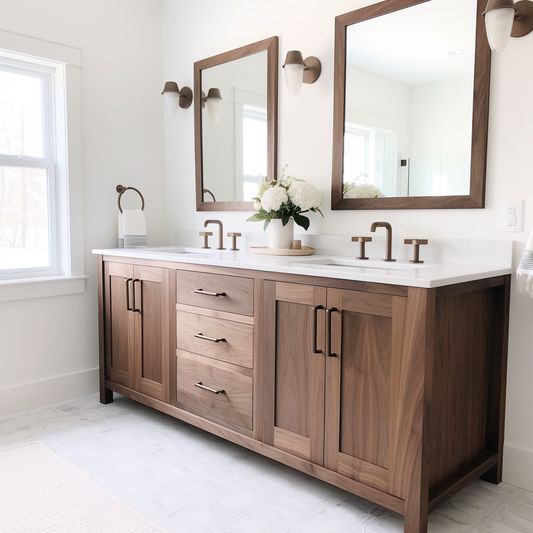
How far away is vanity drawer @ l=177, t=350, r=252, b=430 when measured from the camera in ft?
Result: 7.30

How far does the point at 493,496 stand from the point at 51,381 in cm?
235

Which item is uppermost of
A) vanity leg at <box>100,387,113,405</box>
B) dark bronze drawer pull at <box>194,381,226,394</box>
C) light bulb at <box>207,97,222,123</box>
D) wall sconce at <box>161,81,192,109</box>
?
wall sconce at <box>161,81,192,109</box>

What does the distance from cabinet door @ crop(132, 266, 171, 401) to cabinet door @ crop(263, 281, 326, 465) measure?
708 mm

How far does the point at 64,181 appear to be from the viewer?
3.05 meters

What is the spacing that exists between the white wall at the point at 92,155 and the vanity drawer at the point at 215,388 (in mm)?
948

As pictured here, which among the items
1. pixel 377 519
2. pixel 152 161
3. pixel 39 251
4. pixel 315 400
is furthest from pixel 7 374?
pixel 377 519

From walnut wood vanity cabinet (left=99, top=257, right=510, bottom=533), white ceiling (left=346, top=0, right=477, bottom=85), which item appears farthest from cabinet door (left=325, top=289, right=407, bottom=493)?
white ceiling (left=346, top=0, right=477, bottom=85)

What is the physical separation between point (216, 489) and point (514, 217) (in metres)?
1.58

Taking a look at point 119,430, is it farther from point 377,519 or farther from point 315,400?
point 377,519

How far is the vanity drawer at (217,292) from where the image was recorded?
2184mm

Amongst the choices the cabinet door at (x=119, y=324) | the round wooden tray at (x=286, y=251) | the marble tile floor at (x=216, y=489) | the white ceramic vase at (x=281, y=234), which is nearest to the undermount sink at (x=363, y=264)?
the round wooden tray at (x=286, y=251)

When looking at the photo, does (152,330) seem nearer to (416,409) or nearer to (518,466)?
(416,409)

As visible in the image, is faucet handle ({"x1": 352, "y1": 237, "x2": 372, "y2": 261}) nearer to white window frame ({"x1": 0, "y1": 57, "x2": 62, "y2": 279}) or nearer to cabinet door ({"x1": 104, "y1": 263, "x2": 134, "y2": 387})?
cabinet door ({"x1": 104, "y1": 263, "x2": 134, "y2": 387})

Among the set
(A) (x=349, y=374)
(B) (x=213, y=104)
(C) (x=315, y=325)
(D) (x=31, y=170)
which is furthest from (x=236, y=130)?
(A) (x=349, y=374)
